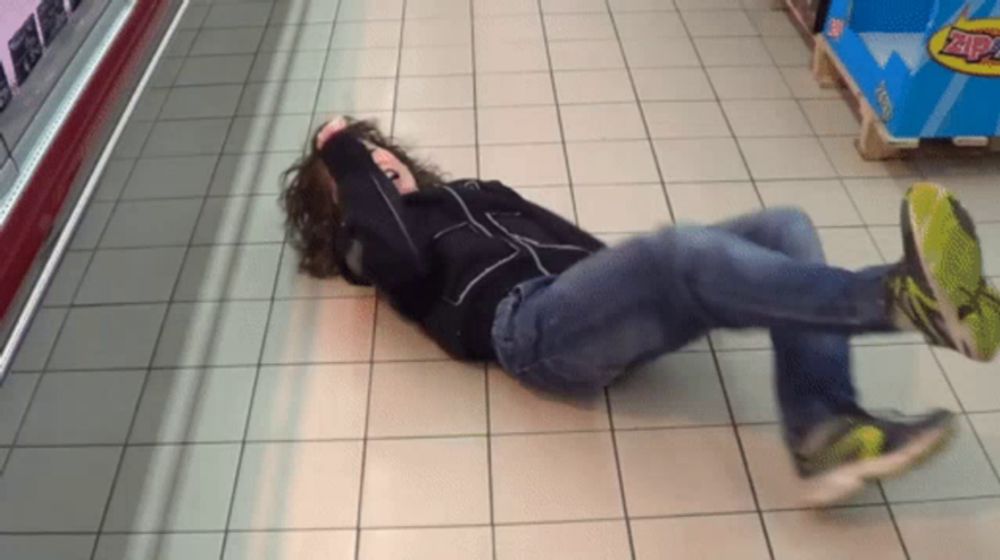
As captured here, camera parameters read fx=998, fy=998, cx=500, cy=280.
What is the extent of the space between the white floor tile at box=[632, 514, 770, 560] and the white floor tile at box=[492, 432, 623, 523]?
0.06 meters

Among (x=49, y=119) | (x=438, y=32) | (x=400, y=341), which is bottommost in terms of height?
(x=438, y=32)

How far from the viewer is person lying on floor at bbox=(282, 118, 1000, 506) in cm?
119

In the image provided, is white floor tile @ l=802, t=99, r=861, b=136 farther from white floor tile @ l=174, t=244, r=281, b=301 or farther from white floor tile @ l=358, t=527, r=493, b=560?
white floor tile @ l=358, t=527, r=493, b=560

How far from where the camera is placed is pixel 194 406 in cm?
172

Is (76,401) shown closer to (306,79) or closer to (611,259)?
(611,259)

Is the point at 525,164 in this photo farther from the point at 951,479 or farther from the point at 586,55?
the point at 951,479

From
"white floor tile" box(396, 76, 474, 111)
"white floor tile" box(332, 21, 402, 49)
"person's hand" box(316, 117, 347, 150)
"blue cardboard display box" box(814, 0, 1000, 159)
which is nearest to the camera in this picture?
"person's hand" box(316, 117, 347, 150)

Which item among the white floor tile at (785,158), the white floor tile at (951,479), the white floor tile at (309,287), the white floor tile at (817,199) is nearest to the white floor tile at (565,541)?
the white floor tile at (951,479)

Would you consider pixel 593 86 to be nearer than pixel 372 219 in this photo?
No

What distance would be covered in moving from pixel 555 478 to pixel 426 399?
274 mm

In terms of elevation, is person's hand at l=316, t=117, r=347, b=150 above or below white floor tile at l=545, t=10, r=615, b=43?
above

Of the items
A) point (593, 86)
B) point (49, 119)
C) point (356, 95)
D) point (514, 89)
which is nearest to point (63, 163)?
point (49, 119)

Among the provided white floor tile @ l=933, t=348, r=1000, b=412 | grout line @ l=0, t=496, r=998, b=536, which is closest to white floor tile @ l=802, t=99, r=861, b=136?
white floor tile @ l=933, t=348, r=1000, b=412

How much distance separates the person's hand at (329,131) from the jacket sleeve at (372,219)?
0.01 m
